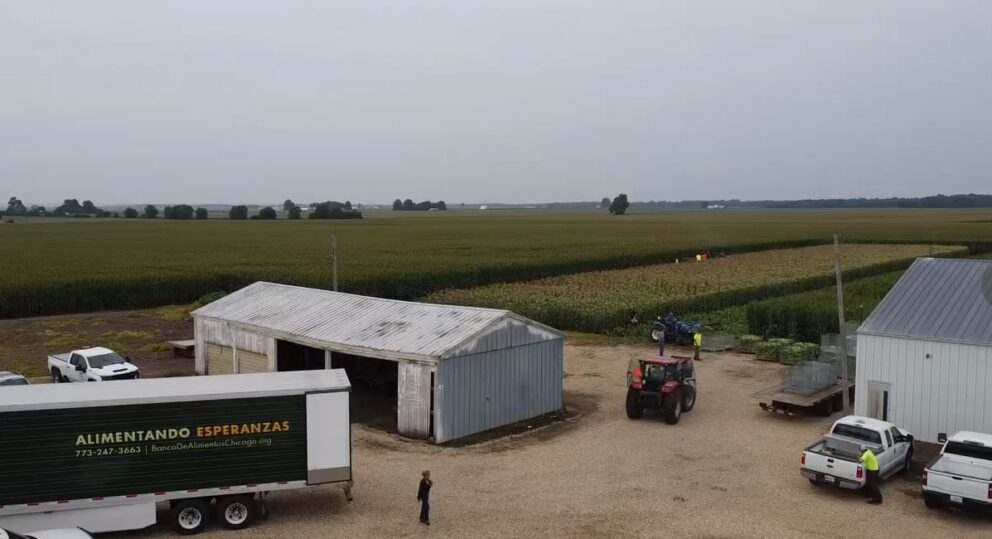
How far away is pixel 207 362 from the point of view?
30.3 meters

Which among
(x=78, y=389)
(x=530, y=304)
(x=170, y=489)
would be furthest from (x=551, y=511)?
(x=530, y=304)

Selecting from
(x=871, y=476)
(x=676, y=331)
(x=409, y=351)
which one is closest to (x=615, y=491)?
(x=871, y=476)

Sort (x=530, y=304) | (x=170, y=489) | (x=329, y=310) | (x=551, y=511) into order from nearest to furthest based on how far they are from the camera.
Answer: (x=170, y=489) < (x=551, y=511) < (x=329, y=310) < (x=530, y=304)

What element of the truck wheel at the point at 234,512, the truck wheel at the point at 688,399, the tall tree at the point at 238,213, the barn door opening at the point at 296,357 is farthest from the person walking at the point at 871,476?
the tall tree at the point at 238,213

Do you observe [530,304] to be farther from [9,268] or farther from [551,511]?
[9,268]

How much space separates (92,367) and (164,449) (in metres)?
14.2

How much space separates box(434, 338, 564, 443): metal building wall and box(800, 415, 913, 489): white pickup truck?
835 centimetres

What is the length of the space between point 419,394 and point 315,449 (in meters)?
6.08

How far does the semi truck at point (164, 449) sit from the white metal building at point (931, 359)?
46.6ft

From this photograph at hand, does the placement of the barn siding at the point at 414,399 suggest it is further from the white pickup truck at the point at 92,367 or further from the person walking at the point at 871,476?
the white pickup truck at the point at 92,367

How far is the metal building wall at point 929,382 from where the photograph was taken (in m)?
20.2

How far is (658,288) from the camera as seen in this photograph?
52.2m

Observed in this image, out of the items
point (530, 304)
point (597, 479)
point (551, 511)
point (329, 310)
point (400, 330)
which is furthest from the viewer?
point (530, 304)

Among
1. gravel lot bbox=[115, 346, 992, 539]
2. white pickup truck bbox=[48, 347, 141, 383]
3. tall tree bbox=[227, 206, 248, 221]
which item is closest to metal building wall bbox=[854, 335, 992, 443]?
gravel lot bbox=[115, 346, 992, 539]
